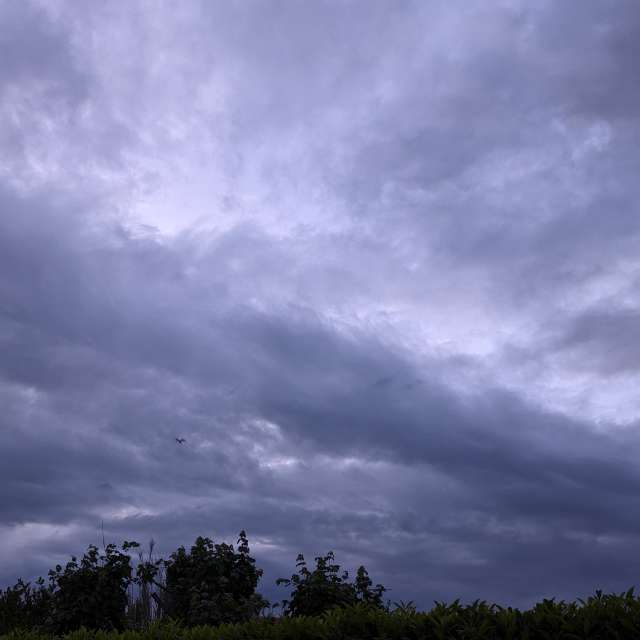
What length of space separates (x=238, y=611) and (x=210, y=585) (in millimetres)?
1362

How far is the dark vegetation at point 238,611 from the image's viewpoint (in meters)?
9.59

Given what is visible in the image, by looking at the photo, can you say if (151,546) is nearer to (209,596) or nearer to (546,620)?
(209,596)

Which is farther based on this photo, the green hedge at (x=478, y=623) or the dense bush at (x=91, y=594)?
the dense bush at (x=91, y=594)

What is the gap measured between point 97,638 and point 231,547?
7.79 metres

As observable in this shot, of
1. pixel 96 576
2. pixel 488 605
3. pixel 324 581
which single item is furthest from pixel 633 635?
pixel 96 576

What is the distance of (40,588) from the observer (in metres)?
25.5

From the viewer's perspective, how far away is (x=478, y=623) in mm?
9844

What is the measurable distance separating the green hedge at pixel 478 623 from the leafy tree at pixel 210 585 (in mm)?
7928

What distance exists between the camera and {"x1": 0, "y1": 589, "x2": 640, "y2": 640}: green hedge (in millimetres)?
9328

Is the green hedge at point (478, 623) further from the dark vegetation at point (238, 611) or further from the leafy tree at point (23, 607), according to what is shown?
the leafy tree at point (23, 607)

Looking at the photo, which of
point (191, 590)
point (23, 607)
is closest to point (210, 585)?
point (191, 590)

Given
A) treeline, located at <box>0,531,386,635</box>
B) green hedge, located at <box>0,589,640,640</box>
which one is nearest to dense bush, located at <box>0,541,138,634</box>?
treeline, located at <box>0,531,386,635</box>

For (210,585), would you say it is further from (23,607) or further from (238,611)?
(23,607)

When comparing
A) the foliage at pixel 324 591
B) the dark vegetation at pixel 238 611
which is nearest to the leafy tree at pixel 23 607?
the dark vegetation at pixel 238 611
